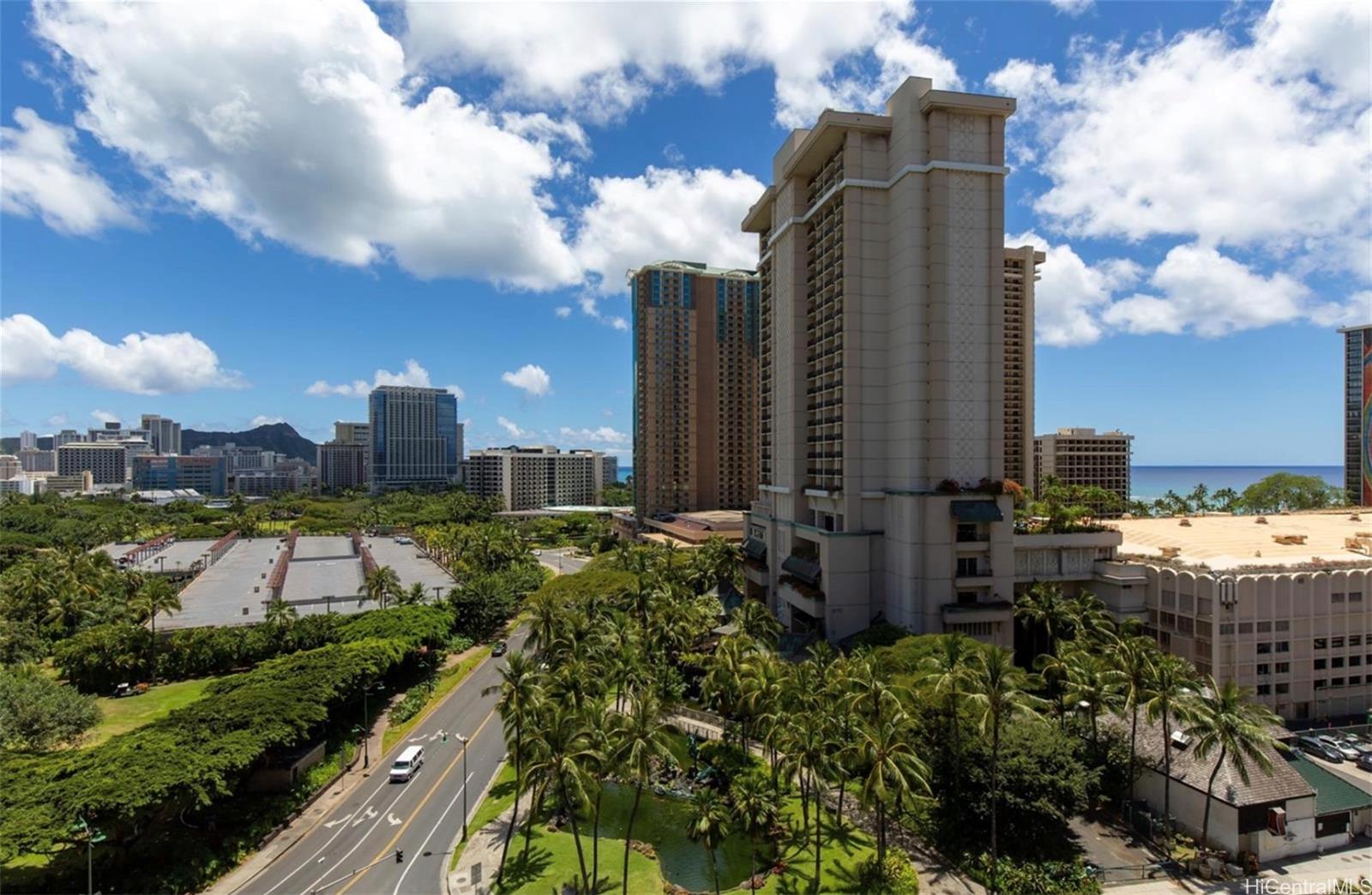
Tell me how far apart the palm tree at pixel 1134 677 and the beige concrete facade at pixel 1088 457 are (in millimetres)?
161477

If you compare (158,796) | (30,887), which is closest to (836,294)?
(158,796)

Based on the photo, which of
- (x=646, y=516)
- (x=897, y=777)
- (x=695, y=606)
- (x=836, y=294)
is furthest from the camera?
(x=646, y=516)

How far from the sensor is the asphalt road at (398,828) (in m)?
36.9

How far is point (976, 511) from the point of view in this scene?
2606 inches

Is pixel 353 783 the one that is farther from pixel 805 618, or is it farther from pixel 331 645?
pixel 805 618

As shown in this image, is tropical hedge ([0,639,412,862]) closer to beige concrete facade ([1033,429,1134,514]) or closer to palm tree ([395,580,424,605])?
palm tree ([395,580,424,605])

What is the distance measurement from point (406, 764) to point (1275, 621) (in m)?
75.9

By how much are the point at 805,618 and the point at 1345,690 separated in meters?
50.5

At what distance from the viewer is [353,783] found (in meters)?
48.8

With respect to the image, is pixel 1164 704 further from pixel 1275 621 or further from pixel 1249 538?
pixel 1249 538

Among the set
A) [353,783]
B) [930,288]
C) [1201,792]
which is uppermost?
[930,288]

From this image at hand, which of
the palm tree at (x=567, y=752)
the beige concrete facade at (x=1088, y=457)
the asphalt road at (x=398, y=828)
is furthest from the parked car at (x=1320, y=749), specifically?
the beige concrete facade at (x=1088, y=457)

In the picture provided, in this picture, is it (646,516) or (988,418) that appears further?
(646,516)

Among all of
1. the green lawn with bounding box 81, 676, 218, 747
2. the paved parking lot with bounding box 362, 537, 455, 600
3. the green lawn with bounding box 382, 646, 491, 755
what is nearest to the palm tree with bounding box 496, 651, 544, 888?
the green lawn with bounding box 382, 646, 491, 755
